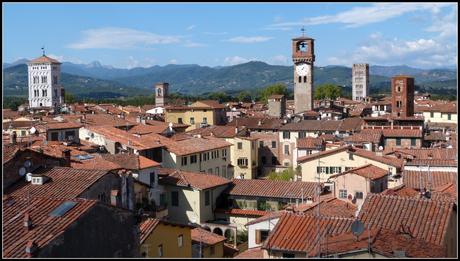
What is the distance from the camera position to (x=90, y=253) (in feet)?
46.9

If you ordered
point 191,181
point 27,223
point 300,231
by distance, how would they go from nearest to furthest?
point 27,223 < point 300,231 < point 191,181

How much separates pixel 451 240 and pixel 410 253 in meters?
3.09

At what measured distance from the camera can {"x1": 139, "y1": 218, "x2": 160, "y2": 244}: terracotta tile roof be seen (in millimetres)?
17906

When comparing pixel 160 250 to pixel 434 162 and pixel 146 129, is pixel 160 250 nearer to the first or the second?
pixel 434 162

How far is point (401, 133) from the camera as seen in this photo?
50.5 metres

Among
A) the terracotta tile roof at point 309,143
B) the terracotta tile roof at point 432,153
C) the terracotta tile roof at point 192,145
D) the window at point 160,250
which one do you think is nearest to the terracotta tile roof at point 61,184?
the window at point 160,250

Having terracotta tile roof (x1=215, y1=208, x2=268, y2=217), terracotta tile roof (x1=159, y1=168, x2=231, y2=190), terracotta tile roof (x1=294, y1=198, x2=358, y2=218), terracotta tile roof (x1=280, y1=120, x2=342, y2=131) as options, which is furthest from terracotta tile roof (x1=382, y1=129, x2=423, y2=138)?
terracotta tile roof (x1=294, y1=198, x2=358, y2=218)

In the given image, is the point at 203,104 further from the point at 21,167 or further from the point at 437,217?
the point at 437,217

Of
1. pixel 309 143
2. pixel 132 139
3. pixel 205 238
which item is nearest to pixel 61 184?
pixel 205 238

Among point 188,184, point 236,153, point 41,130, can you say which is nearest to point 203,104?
point 236,153

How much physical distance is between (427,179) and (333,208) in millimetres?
5852

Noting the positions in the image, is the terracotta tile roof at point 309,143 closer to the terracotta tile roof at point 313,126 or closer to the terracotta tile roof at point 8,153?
the terracotta tile roof at point 313,126

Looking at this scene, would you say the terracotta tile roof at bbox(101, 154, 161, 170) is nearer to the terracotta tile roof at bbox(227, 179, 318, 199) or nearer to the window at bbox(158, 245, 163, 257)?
the terracotta tile roof at bbox(227, 179, 318, 199)

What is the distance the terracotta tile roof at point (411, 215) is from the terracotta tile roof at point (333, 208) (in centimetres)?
386
